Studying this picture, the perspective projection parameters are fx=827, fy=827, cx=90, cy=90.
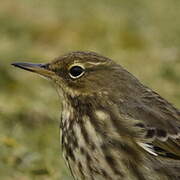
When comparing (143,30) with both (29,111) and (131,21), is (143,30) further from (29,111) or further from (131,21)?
(29,111)

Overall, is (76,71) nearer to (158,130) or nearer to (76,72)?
(76,72)

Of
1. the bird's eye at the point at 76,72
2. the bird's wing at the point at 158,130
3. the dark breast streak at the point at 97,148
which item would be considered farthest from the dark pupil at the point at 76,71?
the bird's wing at the point at 158,130

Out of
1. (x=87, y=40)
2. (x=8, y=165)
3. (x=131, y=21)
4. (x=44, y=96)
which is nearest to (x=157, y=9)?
(x=131, y=21)

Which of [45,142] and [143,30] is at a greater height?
[143,30]

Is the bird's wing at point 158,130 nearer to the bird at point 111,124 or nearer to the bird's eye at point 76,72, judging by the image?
the bird at point 111,124

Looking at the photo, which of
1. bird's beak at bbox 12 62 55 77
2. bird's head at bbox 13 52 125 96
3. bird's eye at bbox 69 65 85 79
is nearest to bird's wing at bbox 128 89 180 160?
bird's head at bbox 13 52 125 96

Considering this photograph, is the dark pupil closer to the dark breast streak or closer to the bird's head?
the bird's head

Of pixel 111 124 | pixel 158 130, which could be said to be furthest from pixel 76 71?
pixel 158 130
